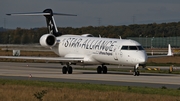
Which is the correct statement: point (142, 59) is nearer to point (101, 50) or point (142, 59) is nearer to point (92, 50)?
point (101, 50)

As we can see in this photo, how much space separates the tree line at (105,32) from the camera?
327ft

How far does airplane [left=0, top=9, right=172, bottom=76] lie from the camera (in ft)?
129

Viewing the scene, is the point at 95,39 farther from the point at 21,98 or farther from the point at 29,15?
the point at 21,98

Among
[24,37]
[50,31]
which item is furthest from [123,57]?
[24,37]

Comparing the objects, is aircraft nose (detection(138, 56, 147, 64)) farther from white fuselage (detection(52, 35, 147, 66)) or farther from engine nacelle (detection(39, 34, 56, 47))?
engine nacelle (detection(39, 34, 56, 47))

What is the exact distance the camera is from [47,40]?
153 ft

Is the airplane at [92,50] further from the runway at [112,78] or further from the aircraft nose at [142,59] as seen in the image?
the runway at [112,78]

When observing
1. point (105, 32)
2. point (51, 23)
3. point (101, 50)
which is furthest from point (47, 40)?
point (105, 32)

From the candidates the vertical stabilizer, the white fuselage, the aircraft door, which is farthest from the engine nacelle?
the aircraft door

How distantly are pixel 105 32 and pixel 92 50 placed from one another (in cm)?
8087

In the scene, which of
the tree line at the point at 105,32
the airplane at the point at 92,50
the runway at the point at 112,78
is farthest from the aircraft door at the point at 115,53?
the tree line at the point at 105,32

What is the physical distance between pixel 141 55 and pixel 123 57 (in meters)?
1.70

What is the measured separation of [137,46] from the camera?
1559 inches

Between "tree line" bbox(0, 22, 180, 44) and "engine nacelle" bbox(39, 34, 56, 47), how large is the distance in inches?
1402
